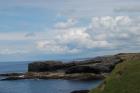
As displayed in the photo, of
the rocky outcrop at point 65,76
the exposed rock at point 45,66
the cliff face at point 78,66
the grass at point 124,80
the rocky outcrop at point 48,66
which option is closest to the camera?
the grass at point 124,80

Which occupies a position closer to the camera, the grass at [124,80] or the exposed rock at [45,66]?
the grass at [124,80]

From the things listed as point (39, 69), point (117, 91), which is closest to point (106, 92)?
point (117, 91)

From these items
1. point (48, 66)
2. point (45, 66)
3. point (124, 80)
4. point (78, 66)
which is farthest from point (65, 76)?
point (124, 80)

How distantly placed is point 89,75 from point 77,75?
5.10 m

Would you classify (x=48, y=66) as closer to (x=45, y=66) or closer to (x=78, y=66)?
(x=45, y=66)

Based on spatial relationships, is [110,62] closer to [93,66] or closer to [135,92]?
[93,66]

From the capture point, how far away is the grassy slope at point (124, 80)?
71.2 feet

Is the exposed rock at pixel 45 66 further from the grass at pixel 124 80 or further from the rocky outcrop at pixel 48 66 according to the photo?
the grass at pixel 124 80

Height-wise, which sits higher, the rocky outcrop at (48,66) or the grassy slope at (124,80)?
the rocky outcrop at (48,66)

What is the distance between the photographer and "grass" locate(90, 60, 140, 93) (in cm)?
2170

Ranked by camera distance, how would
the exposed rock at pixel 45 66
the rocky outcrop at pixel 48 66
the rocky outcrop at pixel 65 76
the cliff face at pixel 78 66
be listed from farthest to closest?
the rocky outcrop at pixel 48 66
the exposed rock at pixel 45 66
the cliff face at pixel 78 66
the rocky outcrop at pixel 65 76

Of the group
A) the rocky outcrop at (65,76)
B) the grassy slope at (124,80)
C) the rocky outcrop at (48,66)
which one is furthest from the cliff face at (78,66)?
the grassy slope at (124,80)

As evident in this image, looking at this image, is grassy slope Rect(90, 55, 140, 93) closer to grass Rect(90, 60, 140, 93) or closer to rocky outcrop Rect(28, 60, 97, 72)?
grass Rect(90, 60, 140, 93)

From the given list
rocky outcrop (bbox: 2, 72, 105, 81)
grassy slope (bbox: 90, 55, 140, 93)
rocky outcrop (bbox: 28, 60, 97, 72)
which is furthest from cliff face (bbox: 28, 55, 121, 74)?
grassy slope (bbox: 90, 55, 140, 93)
